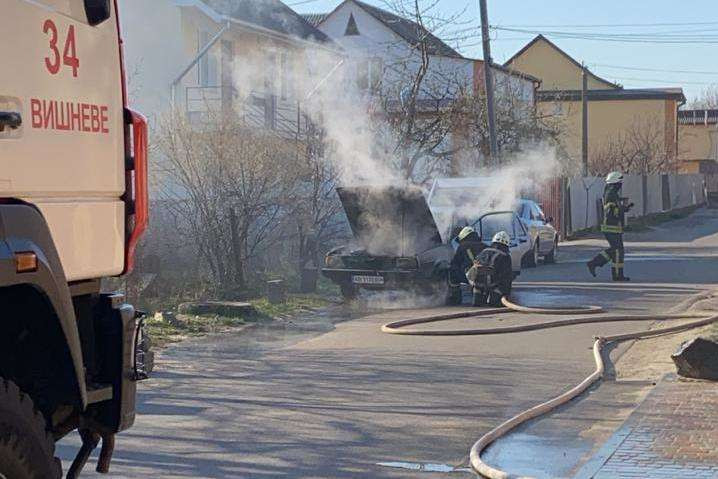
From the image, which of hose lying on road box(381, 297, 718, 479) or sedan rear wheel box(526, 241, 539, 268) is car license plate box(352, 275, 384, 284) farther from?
sedan rear wheel box(526, 241, 539, 268)

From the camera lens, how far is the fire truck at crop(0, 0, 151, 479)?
4.26m

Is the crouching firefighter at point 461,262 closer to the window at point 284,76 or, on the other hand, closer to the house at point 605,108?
the window at point 284,76

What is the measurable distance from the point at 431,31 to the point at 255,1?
23.9 feet

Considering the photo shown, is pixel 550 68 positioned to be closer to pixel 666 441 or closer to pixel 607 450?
pixel 666 441

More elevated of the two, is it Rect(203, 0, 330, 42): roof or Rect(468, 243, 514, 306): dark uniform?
Rect(203, 0, 330, 42): roof

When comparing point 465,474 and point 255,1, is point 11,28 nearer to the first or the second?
point 465,474

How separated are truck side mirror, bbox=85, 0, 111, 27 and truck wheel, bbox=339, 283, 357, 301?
41.8 ft

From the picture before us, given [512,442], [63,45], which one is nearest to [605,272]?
[512,442]

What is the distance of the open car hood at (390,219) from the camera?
56.0ft

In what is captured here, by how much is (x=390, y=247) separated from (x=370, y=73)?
991 centimetres

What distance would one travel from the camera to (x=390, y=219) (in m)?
17.4

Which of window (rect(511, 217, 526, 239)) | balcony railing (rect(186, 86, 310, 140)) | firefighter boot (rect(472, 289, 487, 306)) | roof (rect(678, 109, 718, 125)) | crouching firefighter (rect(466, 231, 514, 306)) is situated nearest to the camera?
crouching firefighter (rect(466, 231, 514, 306))

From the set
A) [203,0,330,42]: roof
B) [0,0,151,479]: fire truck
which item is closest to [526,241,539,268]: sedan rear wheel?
[203,0,330,42]: roof

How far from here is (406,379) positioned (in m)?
10.9
